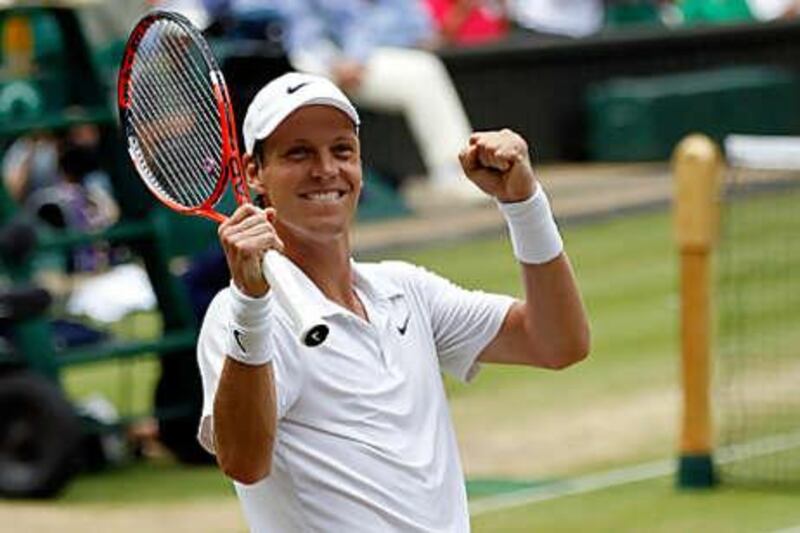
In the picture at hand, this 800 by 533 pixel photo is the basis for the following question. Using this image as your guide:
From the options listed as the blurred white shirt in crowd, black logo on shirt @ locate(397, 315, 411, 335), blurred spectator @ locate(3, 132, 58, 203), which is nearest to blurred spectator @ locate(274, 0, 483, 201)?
blurred spectator @ locate(3, 132, 58, 203)

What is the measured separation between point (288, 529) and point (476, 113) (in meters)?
15.8

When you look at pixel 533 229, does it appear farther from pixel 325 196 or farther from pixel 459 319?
pixel 325 196

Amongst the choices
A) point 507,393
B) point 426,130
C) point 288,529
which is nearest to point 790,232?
point 507,393

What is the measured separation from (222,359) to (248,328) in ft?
0.64

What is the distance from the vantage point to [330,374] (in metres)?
5.05

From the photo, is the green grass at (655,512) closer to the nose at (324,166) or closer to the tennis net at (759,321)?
the tennis net at (759,321)

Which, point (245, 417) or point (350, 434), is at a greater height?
point (245, 417)

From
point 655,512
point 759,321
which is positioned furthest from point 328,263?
point 759,321

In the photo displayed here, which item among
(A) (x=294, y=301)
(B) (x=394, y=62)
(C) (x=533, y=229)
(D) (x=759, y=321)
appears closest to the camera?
(A) (x=294, y=301)

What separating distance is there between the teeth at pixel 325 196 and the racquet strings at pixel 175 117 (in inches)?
7.9

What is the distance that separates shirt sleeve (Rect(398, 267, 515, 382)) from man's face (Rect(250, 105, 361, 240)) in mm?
412

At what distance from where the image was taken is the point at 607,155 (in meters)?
21.7

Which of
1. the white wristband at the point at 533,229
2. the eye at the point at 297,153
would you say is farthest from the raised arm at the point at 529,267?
the eye at the point at 297,153

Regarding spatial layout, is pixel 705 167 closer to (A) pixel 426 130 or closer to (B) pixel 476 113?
(A) pixel 426 130
